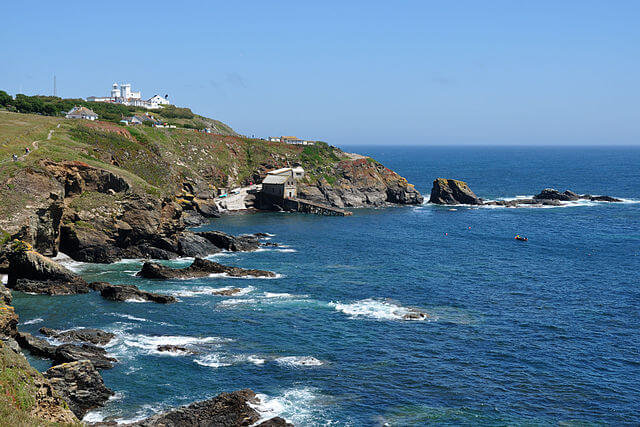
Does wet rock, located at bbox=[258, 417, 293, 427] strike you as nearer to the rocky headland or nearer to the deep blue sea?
the deep blue sea

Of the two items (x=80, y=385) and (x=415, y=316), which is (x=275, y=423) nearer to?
(x=80, y=385)

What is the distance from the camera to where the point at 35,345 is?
46.6 m

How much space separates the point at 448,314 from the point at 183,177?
87159 millimetres

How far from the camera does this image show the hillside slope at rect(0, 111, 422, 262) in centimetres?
7631

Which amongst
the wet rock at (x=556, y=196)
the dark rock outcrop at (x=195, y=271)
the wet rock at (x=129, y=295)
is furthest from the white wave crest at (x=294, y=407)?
the wet rock at (x=556, y=196)

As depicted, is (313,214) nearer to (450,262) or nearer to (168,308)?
(450,262)

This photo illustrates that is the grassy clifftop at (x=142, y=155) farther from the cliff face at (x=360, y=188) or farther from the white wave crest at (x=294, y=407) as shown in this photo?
the white wave crest at (x=294, y=407)

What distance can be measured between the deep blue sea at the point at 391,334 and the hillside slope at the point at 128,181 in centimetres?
564

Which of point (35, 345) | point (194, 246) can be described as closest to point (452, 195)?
point (194, 246)

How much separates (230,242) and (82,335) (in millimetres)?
44099

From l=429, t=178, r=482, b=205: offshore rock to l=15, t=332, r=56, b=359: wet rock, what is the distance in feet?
406

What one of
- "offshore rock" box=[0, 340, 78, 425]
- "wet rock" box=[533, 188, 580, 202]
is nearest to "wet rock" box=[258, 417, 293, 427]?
"offshore rock" box=[0, 340, 78, 425]

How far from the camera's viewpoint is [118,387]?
140 ft

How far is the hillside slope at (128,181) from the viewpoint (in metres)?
76.3
